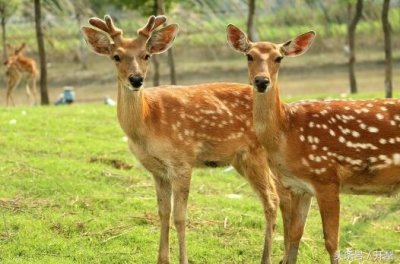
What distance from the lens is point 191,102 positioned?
850cm

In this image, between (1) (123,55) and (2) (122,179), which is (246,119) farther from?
(2) (122,179)

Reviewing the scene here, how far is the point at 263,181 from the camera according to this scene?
837 centimetres

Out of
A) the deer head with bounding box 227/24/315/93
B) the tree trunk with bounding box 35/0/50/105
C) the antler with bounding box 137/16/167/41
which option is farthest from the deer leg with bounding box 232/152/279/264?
the tree trunk with bounding box 35/0/50/105

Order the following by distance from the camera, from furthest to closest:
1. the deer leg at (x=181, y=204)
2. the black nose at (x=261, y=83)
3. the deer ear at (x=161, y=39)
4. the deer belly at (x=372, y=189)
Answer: the deer ear at (x=161, y=39), the deer leg at (x=181, y=204), the deer belly at (x=372, y=189), the black nose at (x=261, y=83)

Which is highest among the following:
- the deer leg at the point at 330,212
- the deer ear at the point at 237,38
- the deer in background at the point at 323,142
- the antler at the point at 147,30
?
the antler at the point at 147,30

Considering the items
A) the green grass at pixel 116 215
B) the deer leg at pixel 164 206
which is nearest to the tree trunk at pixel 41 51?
the green grass at pixel 116 215

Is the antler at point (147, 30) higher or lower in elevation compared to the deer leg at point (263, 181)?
higher

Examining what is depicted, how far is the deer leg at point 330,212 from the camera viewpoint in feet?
23.1

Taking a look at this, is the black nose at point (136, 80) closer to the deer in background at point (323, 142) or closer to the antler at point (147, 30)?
the antler at point (147, 30)

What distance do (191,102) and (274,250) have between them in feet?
6.38

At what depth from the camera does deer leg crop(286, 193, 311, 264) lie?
24.7 feet

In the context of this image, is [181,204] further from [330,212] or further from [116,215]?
[116,215]

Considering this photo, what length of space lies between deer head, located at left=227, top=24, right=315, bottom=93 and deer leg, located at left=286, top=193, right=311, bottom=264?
48.2 inches

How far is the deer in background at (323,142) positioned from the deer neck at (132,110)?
1115mm
